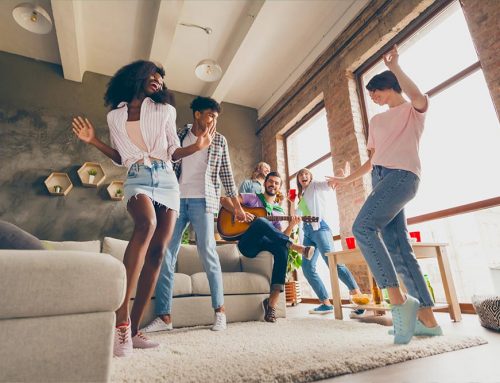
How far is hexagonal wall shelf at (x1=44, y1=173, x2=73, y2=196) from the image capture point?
457 cm

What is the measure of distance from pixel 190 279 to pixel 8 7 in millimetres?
4498

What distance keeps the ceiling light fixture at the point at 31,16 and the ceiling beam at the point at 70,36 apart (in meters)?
0.22

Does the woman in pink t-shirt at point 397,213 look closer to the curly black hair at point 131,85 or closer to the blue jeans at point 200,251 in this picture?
the blue jeans at point 200,251

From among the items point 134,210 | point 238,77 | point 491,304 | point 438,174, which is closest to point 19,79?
point 238,77

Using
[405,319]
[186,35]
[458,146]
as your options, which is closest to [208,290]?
[405,319]

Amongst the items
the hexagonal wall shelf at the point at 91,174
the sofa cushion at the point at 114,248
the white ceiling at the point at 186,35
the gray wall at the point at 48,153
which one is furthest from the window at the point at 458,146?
the hexagonal wall shelf at the point at 91,174

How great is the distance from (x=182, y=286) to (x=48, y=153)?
384 cm

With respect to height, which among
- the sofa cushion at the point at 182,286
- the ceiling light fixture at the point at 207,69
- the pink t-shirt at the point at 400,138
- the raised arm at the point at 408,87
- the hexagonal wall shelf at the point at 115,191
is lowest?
the sofa cushion at the point at 182,286

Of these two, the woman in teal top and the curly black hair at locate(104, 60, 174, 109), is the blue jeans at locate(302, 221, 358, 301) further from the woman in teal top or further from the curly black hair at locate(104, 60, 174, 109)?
the curly black hair at locate(104, 60, 174, 109)

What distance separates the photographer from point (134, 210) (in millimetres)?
1333

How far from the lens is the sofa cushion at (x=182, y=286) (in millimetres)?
2178

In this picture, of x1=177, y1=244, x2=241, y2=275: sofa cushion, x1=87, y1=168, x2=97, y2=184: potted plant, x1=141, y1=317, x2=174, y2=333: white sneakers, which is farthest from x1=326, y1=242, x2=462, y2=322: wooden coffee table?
x1=87, y1=168, x2=97, y2=184: potted plant

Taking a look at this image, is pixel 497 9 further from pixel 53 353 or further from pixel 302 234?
pixel 53 353

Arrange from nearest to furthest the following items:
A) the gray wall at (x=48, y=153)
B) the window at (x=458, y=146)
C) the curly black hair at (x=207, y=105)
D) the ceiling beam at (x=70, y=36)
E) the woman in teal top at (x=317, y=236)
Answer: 1. the curly black hair at (x=207, y=105)
2. the window at (x=458, y=146)
3. the woman in teal top at (x=317, y=236)
4. the ceiling beam at (x=70, y=36)
5. the gray wall at (x=48, y=153)
